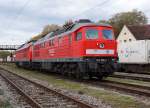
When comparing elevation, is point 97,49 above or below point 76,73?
above

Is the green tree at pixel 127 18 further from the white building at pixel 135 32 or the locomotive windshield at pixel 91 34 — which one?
the locomotive windshield at pixel 91 34

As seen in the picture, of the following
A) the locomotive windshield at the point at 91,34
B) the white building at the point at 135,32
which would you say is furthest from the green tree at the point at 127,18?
the locomotive windshield at the point at 91,34

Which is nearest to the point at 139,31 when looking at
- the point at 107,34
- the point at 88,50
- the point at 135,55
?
the point at 135,55

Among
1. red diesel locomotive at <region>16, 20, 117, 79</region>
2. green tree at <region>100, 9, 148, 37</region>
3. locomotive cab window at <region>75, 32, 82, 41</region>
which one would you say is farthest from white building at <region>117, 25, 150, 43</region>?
locomotive cab window at <region>75, 32, 82, 41</region>

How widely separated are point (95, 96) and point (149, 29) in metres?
54.7

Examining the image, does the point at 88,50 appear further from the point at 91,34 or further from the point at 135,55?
the point at 135,55

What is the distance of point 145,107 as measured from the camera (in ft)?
34.1

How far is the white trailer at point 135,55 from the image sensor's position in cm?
3055

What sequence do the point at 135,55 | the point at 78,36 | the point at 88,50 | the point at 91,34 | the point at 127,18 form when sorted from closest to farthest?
the point at 88,50 → the point at 91,34 → the point at 78,36 → the point at 135,55 → the point at 127,18

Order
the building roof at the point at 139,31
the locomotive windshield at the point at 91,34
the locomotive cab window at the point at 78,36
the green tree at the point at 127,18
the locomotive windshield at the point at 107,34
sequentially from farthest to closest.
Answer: the green tree at the point at 127,18 → the building roof at the point at 139,31 → the locomotive windshield at the point at 107,34 → the locomotive cab window at the point at 78,36 → the locomotive windshield at the point at 91,34

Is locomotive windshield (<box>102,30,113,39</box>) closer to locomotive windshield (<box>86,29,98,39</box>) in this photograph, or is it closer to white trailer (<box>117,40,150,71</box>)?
locomotive windshield (<box>86,29,98,39</box>)

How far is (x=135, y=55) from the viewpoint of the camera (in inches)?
1254

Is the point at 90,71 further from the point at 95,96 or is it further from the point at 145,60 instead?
the point at 145,60

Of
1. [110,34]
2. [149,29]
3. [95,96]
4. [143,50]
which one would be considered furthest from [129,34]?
[95,96]
